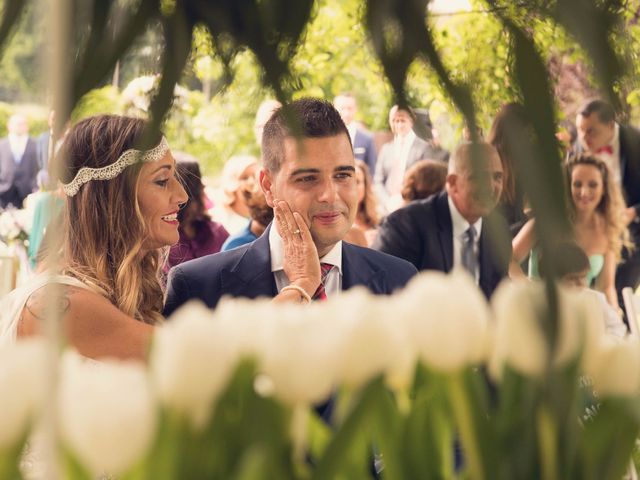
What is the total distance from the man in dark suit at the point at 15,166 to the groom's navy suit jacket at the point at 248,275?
5444 millimetres

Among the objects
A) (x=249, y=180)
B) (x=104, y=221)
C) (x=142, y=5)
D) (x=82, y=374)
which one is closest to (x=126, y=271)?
(x=104, y=221)

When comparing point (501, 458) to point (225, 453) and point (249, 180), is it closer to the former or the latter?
point (225, 453)

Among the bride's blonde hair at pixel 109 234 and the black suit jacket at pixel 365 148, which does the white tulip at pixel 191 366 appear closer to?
the bride's blonde hair at pixel 109 234

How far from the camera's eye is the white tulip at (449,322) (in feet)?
2.35

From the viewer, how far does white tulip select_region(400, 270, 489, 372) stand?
28.2 inches

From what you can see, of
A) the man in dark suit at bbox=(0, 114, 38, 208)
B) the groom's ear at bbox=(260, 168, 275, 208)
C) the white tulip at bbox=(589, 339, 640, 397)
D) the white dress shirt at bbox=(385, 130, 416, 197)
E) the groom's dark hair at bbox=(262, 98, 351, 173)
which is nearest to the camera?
the white tulip at bbox=(589, 339, 640, 397)

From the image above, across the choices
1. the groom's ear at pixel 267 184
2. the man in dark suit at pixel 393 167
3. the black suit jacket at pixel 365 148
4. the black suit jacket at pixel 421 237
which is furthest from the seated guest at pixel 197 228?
the black suit jacket at pixel 365 148

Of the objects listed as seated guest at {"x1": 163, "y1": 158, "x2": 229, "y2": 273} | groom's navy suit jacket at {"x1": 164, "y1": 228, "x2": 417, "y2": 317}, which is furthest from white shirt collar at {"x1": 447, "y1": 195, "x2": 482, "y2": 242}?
groom's navy suit jacket at {"x1": 164, "y1": 228, "x2": 417, "y2": 317}

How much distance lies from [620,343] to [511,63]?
0.35 meters

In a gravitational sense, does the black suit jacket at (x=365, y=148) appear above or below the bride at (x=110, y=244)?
below

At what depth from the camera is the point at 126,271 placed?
2299mm

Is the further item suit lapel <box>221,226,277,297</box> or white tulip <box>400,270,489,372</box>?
suit lapel <box>221,226,277,297</box>

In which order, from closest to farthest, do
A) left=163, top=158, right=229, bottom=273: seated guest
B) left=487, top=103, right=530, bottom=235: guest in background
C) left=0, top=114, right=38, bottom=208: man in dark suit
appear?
left=487, top=103, right=530, bottom=235: guest in background → left=163, top=158, right=229, bottom=273: seated guest → left=0, top=114, right=38, bottom=208: man in dark suit

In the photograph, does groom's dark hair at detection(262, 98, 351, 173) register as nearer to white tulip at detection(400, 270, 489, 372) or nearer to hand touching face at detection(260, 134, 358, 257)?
hand touching face at detection(260, 134, 358, 257)
